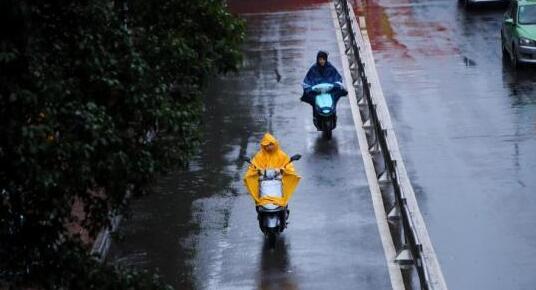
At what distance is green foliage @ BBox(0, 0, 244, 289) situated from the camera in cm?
791

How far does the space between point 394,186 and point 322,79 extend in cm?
620

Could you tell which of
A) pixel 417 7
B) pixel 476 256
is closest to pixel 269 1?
pixel 417 7

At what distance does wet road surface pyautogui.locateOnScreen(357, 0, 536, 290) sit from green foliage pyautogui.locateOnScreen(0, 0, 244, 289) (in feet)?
22.6

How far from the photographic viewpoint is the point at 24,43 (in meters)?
8.02

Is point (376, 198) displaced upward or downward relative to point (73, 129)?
downward

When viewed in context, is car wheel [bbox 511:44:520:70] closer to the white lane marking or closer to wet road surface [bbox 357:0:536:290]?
wet road surface [bbox 357:0:536:290]

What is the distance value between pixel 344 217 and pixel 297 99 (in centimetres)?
881

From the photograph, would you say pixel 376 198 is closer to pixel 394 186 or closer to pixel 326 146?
pixel 394 186

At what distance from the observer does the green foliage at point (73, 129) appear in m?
7.91

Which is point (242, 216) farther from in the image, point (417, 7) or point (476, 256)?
point (417, 7)

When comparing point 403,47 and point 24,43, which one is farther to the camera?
point 403,47

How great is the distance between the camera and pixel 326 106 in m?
22.5

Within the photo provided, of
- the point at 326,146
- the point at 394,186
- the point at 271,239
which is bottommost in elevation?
the point at 326,146

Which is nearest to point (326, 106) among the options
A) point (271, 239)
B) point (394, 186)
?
point (394, 186)
